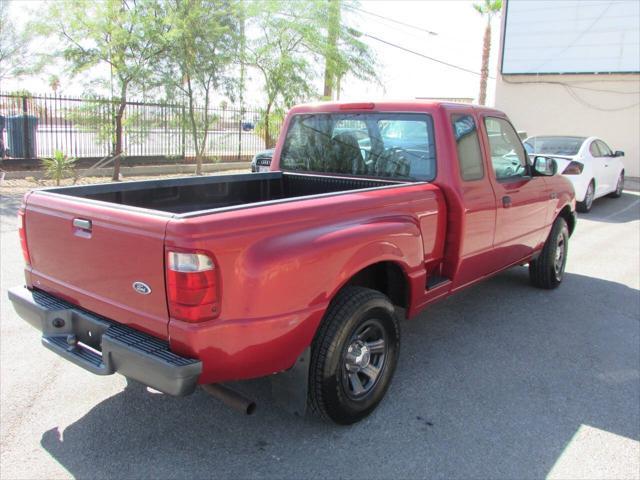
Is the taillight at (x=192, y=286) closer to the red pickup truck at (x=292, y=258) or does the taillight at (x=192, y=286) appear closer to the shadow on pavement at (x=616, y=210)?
the red pickup truck at (x=292, y=258)

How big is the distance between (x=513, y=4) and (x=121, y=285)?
20088mm

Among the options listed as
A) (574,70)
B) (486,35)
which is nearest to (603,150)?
(574,70)

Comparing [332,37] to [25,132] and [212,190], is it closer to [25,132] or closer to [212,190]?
[25,132]

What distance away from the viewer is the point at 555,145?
1201cm

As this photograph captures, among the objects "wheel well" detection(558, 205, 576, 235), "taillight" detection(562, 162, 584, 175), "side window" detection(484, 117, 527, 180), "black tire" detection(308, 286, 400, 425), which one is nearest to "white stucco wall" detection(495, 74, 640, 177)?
"taillight" detection(562, 162, 584, 175)

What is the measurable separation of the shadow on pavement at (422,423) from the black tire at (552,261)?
1234 millimetres

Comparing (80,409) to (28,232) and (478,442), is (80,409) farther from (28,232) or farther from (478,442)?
(478,442)

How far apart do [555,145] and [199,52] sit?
8.81 meters

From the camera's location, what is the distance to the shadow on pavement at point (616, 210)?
36.8 ft

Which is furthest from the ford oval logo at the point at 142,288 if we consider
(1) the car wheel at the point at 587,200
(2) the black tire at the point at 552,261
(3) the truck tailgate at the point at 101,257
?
(1) the car wheel at the point at 587,200

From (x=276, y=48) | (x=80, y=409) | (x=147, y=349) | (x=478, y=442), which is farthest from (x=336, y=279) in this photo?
(x=276, y=48)

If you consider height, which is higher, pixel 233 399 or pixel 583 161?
pixel 583 161

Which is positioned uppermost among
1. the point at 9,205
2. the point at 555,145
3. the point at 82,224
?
the point at 555,145

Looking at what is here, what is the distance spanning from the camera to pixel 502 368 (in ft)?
13.8
